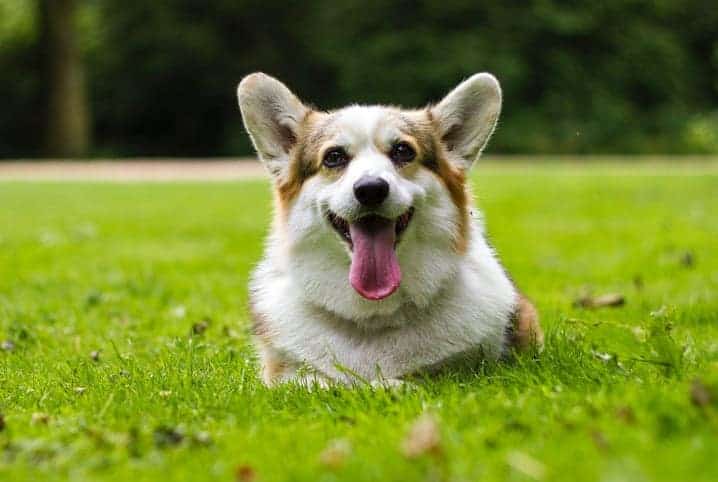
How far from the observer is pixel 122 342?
5.41 m

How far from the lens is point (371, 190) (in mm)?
3834

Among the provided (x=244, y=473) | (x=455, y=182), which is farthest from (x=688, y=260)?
(x=244, y=473)

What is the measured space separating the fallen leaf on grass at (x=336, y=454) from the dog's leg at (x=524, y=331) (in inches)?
61.4

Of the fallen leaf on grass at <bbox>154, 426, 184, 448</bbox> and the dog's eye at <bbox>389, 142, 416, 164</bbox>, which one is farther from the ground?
the dog's eye at <bbox>389, 142, 416, 164</bbox>

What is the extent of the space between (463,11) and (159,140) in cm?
1054

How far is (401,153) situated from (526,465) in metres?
1.88

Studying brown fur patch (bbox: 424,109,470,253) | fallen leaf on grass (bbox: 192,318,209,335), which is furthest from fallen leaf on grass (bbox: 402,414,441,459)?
fallen leaf on grass (bbox: 192,318,209,335)

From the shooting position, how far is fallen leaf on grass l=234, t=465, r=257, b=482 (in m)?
2.71

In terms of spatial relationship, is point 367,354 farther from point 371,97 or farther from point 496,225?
point 371,97

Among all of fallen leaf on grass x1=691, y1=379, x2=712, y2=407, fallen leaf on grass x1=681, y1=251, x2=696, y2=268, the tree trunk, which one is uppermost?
fallen leaf on grass x1=691, y1=379, x2=712, y2=407

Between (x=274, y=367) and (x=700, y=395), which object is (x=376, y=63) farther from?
(x=700, y=395)

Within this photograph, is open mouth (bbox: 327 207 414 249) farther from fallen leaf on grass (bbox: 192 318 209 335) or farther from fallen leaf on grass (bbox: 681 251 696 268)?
fallen leaf on grass (bbox: 681 251 696 268)

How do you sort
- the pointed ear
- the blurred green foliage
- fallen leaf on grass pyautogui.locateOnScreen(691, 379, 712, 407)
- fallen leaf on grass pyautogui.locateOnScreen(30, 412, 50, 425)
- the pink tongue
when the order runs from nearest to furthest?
1. fallen leaf on grass pyautogui.locateOnScreen(691, 379, 712, 407)
2. fallen leaf on grass pyautogui.locateOnScreen(30, 412, 50, 425)
3. the pink tongue
4. the pointed ear
5. the blurred green foliage

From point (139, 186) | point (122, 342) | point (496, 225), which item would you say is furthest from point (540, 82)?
point (122, 342)
